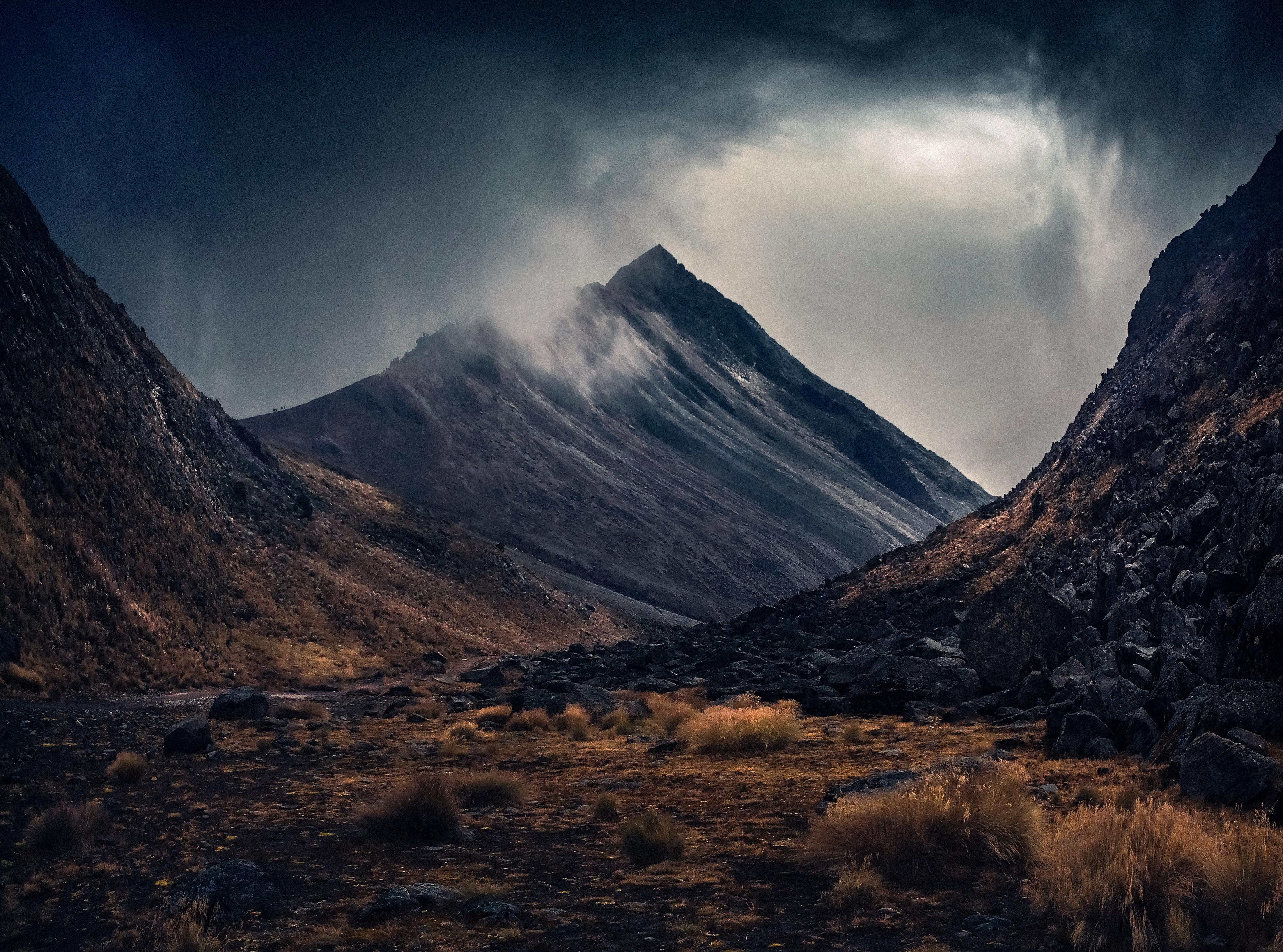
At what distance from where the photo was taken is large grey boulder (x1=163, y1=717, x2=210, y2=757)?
19141 mm

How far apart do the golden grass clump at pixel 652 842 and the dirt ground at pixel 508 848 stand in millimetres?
229

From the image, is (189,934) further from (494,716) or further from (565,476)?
(565,476)

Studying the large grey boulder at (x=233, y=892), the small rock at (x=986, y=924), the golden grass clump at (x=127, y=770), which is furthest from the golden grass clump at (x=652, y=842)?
the golden grass clump at (x=127, y=770)

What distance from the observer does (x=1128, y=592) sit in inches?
934

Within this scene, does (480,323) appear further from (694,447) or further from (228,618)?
(228,618)

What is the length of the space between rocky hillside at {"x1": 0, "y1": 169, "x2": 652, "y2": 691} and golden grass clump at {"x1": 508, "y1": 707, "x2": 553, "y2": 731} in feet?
51.2

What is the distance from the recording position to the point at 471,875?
34.8 feet

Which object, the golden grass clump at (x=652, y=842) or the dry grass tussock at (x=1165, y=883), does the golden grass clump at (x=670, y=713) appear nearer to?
the golden grass clump at (x=652, y=842)

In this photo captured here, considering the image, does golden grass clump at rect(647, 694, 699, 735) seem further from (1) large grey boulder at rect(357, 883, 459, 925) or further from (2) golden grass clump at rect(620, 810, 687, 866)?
(1) large grey boulder at rect(357, 883, 459, 925)

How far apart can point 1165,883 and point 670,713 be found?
61.7ft

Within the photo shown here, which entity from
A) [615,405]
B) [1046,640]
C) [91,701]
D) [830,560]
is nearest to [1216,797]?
[1046,640]

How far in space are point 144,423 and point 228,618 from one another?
47.5 feet

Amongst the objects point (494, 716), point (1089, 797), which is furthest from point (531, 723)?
point (1089, 797)

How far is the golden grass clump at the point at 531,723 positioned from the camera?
25.8m
